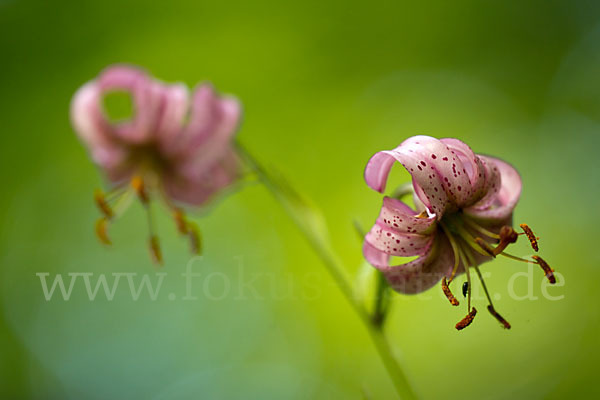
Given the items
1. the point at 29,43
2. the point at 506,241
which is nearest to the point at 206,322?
the point at 29,43

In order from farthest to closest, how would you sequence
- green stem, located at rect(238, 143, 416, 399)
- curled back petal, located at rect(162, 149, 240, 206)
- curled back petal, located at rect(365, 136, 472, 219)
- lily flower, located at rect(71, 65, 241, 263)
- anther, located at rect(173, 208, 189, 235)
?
1. curled back petal, located at rect(162, 149, 240, 206)
2. lily flower, located at rect(71, 65, 241, 263)
3. anther, located at rect(173, 208, 189, 235)
4. green stem, located at rect(238, 143, 416, 399)
5. curled back petal, located at rect(365, 136, 472, 219)

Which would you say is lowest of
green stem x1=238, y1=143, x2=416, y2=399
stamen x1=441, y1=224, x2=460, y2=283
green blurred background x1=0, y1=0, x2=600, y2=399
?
green blurred background x1=0, y1=0, x2=600, y2=399

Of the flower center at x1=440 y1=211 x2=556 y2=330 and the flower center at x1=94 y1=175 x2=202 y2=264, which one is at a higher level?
the flower center at x1=440 y1=211 x2=556 y2=330

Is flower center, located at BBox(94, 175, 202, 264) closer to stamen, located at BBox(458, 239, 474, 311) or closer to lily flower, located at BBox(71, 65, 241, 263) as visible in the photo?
lily flower, located at BBox(71, 65, 241, 263)

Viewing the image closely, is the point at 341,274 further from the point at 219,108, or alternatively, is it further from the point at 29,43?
the point at 29,43

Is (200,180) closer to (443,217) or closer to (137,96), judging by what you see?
(137,96)

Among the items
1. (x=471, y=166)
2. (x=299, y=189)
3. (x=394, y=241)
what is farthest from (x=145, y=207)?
(x=299, y=189)

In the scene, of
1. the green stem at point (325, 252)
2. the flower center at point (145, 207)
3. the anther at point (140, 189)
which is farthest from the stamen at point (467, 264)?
the anther at point (140, 189)

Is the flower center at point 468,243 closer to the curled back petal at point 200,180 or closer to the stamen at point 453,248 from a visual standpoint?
the stamen at point 453,248

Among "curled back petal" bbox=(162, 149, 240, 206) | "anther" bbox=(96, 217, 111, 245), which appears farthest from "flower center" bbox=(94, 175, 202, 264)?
"curled back petal" bbox=(162, 149, 240, 206)
